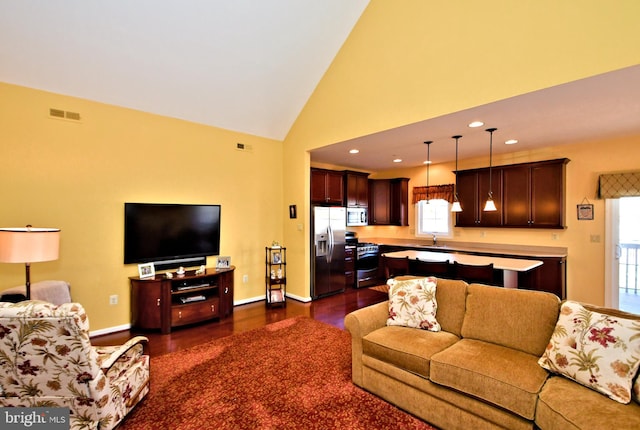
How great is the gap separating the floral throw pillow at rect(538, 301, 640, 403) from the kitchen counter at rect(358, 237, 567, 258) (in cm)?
342

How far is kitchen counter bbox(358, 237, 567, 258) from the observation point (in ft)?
16.1

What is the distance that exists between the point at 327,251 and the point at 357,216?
1.39 m

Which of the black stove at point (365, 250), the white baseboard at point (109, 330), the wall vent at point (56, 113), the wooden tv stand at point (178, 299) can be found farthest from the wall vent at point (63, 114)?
the black stove at point (365, 250)

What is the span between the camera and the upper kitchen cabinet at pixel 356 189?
6278 mm

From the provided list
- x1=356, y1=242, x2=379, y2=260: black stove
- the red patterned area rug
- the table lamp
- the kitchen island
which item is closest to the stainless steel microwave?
x1=356, y1=242, x2=379, y2=260: black stove

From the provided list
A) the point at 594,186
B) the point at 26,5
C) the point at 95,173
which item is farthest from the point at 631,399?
the point at 26,5

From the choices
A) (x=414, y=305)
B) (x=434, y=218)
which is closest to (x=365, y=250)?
(x=434, y=218)

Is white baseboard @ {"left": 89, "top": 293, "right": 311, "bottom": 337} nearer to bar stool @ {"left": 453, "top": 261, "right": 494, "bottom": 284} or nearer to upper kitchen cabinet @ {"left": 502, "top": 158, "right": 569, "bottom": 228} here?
bar stool @ {"left": 453, "top": 261, "right": 494, "bottom": 284}

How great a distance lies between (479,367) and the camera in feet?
6.32

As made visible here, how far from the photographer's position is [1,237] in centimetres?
260

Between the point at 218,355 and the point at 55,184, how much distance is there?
2.79m

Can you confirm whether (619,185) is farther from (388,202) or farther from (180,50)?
(180,50)

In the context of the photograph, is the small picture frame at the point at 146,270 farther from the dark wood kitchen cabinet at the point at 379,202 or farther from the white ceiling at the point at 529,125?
the dark wood kitchen cabinet at the point at 379,202

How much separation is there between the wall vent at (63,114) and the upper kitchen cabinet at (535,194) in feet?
21.4
